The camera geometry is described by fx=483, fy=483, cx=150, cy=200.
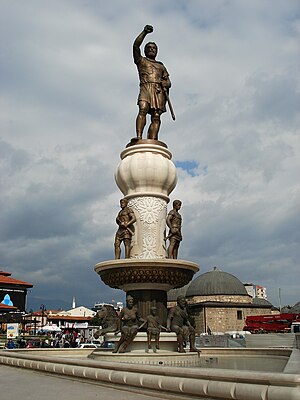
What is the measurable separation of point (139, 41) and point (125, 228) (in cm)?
588

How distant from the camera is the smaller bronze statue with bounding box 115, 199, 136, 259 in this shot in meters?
13.8

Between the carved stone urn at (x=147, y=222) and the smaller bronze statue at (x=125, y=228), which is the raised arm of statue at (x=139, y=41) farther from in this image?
the smaller bronze statue at (x=125, y=228)

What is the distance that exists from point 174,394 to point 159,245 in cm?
747

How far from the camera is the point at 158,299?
13.4m

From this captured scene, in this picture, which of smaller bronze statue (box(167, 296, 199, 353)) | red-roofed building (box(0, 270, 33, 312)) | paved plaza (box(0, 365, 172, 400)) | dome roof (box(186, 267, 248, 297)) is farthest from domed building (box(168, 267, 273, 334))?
paved plaza (box(0, 365, 172, 400))

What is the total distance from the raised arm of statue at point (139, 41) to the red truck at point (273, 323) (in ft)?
136

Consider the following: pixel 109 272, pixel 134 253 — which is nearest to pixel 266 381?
pixel 109 272

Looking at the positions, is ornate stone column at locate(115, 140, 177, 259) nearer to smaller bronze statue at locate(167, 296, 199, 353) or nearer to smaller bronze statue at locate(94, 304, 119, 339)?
smaller bronze statue at locate(94, 304, 119, 339)

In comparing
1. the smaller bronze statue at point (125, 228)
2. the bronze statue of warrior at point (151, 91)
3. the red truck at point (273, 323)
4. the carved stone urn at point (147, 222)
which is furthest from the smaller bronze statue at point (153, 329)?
the red truck at point (273, 323)

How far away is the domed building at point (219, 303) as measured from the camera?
7025cm

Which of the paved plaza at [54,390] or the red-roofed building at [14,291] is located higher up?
the red-roofed building at [14,291]

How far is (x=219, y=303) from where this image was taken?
71688 mm

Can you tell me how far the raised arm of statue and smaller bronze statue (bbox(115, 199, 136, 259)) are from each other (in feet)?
16.1

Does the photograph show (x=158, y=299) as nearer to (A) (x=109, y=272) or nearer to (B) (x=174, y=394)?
(A) (x=109, y=272)
